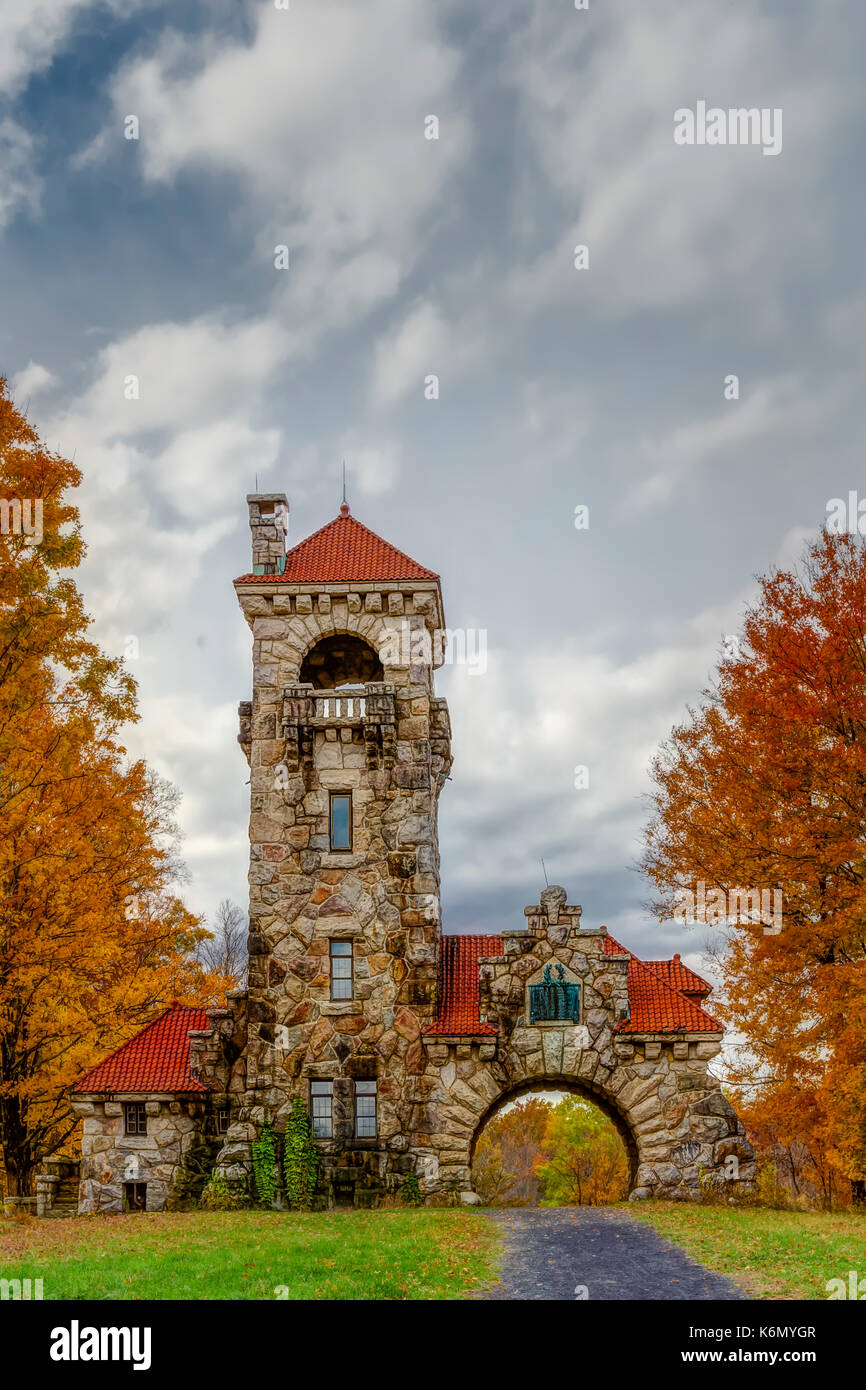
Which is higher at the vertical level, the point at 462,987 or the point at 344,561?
the point at 344,561

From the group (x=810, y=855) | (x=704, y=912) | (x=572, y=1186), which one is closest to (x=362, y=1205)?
(x=704, y=912)

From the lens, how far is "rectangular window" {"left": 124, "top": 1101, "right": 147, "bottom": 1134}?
78.1ft

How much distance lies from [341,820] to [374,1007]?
409 centimetres

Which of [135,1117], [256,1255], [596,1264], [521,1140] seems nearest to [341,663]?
[135,1117]

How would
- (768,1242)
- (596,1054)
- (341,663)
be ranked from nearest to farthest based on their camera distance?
(768,1242) < (596,1054) < (341,663)

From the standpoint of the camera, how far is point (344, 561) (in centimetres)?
2744

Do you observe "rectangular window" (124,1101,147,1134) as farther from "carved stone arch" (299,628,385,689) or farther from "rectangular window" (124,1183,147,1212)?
"carved stone arch" (299,628,385,689)

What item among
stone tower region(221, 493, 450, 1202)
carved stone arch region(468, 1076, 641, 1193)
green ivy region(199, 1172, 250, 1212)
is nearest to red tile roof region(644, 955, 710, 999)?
carved stone arch region(468, 1076, 641, 1193)

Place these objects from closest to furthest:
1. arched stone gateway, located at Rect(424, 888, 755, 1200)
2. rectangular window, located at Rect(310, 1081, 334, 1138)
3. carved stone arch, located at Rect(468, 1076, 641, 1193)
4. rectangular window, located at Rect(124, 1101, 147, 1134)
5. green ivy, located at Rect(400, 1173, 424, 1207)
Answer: green ivy, located at Rect(400, 1173, 424, 1207), arched stone gateway, located at Rect(424, 888, 755, 1200), carved stone arch, located at Rect(468, 1076, 641, 1193), rectangular window, located at Rect(124, 1101, 147, 1134), rectangular window, located at Rect(310, 1081, 334, 1138)

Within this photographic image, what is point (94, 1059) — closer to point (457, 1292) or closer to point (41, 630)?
point (41, 630)

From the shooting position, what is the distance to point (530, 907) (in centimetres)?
2483

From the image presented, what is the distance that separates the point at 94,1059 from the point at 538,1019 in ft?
30.8

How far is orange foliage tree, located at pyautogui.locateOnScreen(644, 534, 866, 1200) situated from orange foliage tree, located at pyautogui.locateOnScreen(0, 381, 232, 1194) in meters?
11.4

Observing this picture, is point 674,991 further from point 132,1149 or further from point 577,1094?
point 132,1149
